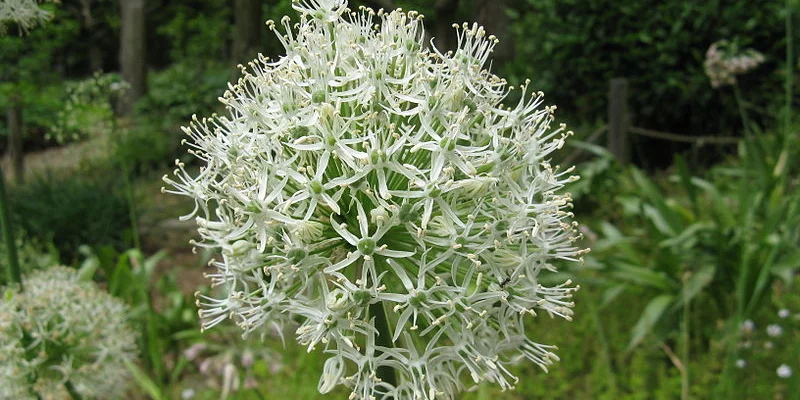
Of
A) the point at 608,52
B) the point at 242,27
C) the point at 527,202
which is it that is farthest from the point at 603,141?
the point at 527,202

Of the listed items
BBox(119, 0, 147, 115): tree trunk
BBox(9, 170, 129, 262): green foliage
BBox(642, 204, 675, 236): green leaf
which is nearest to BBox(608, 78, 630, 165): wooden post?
BBox(642, 204, 675, 236): green leaf

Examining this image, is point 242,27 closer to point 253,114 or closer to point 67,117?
point 67,117

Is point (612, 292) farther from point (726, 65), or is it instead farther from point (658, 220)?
point (726, 65)

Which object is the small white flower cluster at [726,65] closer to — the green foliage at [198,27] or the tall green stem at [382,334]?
the tall green stem at [382,334]

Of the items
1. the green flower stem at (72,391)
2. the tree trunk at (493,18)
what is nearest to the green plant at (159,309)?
the green flower stem at (72,391)

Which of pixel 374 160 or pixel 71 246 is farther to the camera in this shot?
pixel 71 246

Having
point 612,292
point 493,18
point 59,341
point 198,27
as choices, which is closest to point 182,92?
point 198,27
